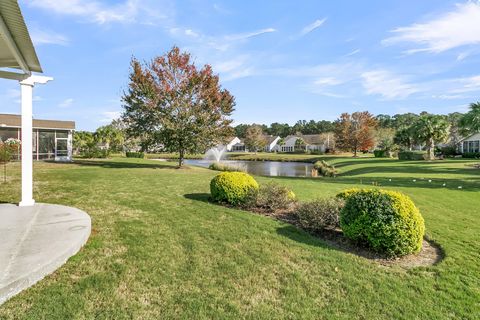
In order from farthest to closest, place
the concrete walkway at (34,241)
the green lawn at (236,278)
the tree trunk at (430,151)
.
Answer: the tree trunk at (430,151)
the concrete walkway at (34,241)
the green lawn at (236,278)

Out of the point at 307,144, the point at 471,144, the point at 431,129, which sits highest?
the point at 431,129

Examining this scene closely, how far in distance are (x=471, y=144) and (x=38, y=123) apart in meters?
51.6

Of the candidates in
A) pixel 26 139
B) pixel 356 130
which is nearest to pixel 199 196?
pixel 26 139

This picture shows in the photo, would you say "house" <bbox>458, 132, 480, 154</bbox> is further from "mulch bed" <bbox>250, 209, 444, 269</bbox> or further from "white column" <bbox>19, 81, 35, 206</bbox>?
"white column" <bbox>19, 81, 35, 206</bbox>

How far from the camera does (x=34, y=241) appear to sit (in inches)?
170

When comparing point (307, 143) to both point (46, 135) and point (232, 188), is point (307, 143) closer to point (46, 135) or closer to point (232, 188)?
point (46, 135)

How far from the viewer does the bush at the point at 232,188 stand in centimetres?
764

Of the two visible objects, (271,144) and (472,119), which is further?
(271,144)

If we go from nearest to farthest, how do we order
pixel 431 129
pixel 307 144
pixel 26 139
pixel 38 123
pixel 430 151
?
pixel 26 139 → pixel 38 123 → pixel 431 129 → pixel 430 151 → pixel 307 144

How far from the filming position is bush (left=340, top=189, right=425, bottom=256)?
4.55 m

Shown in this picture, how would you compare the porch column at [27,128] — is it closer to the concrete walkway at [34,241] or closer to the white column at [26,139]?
the white column at [26,139]

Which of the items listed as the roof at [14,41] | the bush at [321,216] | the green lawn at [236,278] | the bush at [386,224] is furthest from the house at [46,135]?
the bush at [386,224]

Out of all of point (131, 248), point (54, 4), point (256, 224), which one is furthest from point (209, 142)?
point (131, 248)

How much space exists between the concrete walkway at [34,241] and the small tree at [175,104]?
12.8 meters
